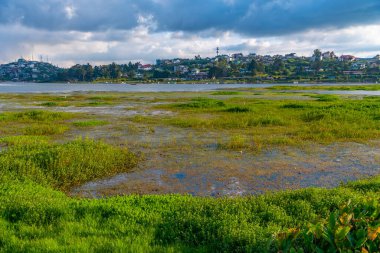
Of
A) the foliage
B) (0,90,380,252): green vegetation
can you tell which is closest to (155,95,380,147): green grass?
(0,90,380,252): green vegetation

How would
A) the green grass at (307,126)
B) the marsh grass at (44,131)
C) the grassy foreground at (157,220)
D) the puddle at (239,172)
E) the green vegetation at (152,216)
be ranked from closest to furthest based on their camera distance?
the green vegetation at (152,216) → the grassy foreground at (157,220) → the puddle at (239,172) → the green grass at (307,126) → the marsh grass at (44,131)

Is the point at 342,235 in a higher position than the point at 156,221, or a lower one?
higher

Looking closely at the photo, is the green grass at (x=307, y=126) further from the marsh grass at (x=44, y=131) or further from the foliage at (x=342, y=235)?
the foliage at (x=342, y=235)

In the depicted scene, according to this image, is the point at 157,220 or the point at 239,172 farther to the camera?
the point at 239,172

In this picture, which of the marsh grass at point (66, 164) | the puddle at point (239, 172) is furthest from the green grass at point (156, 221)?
the puddle at point (239, 172)

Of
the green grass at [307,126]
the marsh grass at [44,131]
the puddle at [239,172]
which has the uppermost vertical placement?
the marsh grass at [44,131]

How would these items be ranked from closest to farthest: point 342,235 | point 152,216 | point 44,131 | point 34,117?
point 342,235
point 152,216
point 44,131
point 34,117

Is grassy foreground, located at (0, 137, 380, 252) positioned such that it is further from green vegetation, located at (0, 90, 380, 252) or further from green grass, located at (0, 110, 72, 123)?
green grass, located at (0, 110, 72, 123)

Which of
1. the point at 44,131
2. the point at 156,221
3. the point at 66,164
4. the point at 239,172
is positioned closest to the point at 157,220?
the point at 156,221

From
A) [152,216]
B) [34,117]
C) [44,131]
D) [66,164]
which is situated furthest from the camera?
[34,117]

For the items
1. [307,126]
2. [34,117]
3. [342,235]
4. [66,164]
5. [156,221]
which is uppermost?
[342,235]

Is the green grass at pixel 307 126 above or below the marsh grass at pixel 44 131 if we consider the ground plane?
below

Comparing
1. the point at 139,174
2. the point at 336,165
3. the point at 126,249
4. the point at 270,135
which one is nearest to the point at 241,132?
the point at 270,135

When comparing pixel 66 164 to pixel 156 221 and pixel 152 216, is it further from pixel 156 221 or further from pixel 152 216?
pixel 156 221
